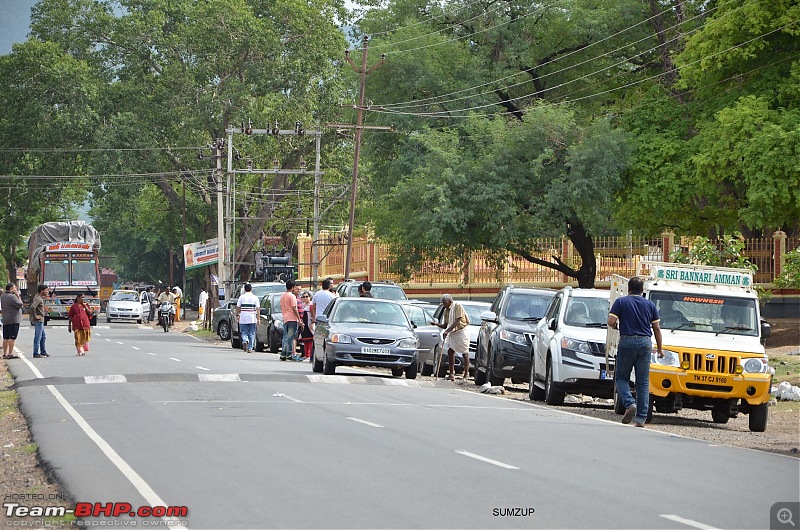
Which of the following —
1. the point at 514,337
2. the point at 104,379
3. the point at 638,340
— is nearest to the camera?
the point at 638,340

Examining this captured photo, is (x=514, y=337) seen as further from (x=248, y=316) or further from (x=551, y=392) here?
(x=248, y=316)

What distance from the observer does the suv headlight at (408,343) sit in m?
26.3

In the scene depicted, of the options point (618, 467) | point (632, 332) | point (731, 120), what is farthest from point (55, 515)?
point (731, 120)

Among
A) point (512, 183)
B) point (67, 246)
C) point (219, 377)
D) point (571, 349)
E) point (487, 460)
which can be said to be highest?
point (512, 183)

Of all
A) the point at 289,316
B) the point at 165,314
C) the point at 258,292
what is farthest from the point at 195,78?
the point at 289,316

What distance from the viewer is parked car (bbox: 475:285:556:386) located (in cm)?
2483

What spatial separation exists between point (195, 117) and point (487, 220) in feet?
96.1

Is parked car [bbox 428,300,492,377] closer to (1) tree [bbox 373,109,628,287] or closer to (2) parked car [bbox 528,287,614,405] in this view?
(2) parked car [bbox 528,287,614,405]

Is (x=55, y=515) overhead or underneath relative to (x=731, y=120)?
underneath

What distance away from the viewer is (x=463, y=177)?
143 ft

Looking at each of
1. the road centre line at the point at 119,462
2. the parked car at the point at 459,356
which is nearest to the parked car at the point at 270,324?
the parked car at the point at 459,356

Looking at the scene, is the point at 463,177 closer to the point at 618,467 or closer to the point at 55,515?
the point at 618,467

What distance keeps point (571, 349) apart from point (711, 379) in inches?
114

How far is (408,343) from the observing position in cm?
2645
